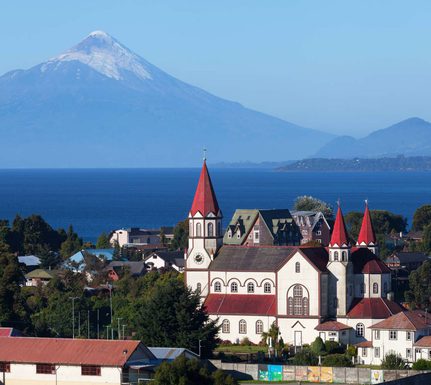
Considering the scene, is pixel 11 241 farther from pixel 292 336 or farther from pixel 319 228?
pixel 292 336

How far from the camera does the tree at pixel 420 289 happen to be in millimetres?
77688

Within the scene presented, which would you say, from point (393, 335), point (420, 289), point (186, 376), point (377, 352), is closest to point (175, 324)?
point (377, 352)

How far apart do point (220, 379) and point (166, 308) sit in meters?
16.9

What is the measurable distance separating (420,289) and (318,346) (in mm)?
14213

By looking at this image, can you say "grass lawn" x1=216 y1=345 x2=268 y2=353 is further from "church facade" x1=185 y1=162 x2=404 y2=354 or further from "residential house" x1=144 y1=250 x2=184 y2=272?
"residential house" x1=144 y1=250 x2=184 y2=272

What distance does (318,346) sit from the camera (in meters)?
66.2

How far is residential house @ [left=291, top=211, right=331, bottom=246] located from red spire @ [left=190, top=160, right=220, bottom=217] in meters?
22.6

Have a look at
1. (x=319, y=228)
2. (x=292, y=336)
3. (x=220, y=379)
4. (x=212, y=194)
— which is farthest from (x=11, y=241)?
(x=220, y=379)

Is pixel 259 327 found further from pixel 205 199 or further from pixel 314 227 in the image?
pixel 314 227

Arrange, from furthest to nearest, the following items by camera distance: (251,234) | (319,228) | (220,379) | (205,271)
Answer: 1. (319,228)
2. (251,234)
3. (205,271)
4. (220,379)

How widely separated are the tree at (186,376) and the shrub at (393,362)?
1416 cm

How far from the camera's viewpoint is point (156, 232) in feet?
427

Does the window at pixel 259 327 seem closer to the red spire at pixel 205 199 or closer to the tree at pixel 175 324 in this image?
the red spire at pixel 205 199

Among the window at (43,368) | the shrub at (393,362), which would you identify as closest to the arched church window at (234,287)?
the shrub at (393,362)
